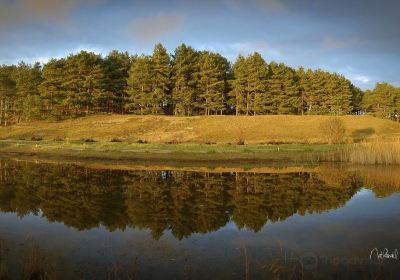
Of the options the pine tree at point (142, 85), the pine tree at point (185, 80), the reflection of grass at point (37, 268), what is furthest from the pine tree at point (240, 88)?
the reflection of grass at point (37, 268)

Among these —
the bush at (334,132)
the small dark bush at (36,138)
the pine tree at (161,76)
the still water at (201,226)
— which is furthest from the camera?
the pine tree at (161,76)

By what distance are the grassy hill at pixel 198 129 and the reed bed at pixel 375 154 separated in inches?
760

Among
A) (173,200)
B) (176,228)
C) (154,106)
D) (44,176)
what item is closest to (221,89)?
(154,106)

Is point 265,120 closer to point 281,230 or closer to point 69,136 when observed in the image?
point 69,136

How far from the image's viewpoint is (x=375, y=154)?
124ft

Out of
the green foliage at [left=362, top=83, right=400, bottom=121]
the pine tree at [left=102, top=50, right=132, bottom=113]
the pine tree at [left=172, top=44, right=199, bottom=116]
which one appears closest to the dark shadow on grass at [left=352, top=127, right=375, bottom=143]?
the pine tree at [left=172, top=44, right=199, bottom=116]

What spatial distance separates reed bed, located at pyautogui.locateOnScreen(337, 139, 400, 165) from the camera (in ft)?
123

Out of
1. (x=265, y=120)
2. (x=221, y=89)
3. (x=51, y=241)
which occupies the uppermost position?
(x=221, y=89)

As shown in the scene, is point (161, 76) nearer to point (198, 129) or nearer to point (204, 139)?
point (198, 129)

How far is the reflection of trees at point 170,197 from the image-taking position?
732 inches

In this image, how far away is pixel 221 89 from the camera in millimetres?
91312

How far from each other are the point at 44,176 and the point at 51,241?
19.6 metres

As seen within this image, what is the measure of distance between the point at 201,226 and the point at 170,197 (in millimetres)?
7003

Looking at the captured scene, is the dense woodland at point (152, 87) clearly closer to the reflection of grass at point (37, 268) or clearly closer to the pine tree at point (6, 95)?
the pine tree at point (6, 95)
